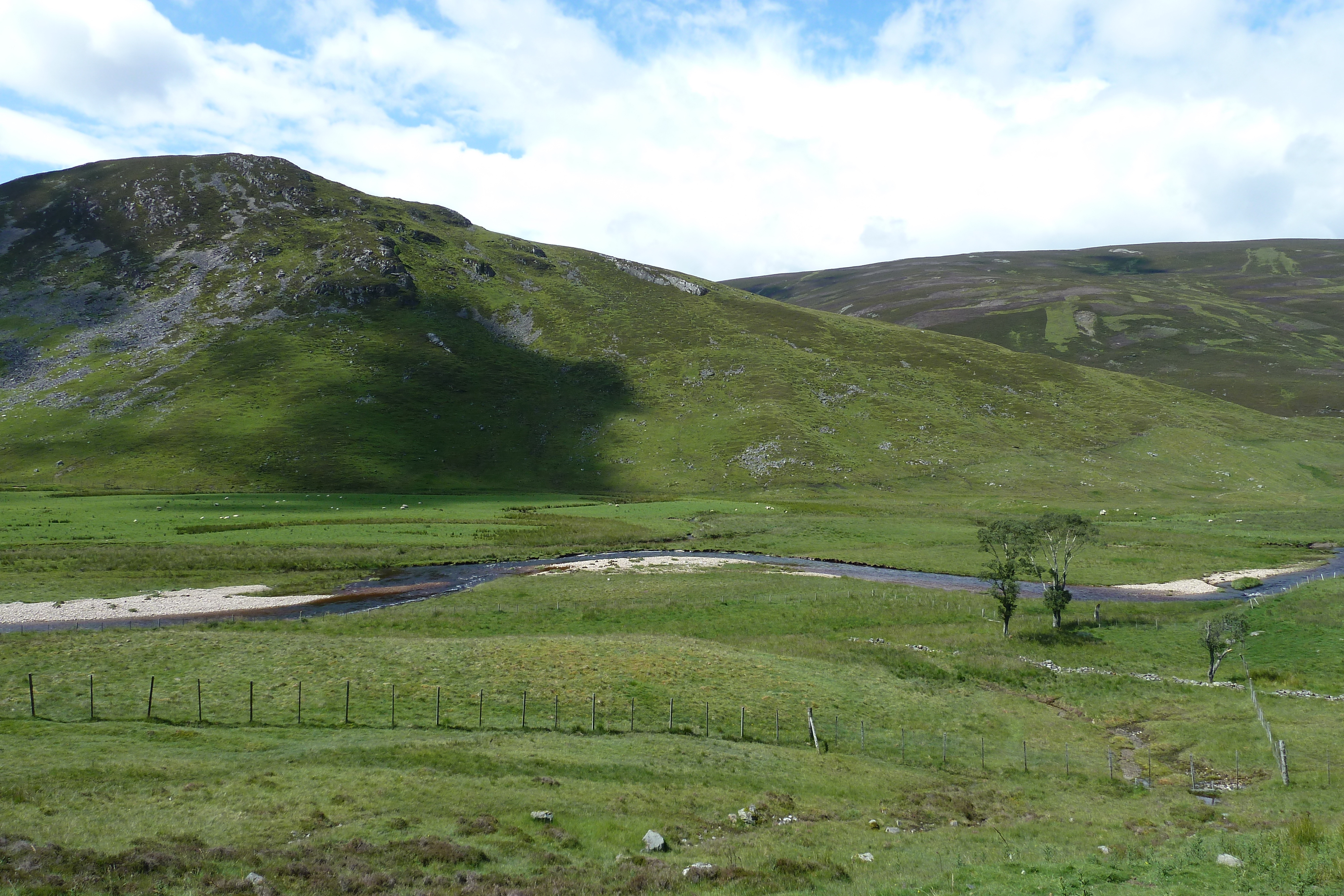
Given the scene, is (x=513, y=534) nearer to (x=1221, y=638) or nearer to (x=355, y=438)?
(x=355, y=438)

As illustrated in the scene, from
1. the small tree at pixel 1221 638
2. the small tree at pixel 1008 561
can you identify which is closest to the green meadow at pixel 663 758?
the small tree at pixel 1221 638

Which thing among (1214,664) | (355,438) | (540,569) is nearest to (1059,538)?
(1214,664)

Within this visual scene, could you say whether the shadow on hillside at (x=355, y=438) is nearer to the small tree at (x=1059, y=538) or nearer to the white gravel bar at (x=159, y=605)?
the white gravel bar at (x=159, y=605)

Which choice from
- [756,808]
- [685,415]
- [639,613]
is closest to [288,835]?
[756,808]

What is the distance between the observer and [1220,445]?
174 metres

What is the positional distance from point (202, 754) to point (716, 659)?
29.4 meters

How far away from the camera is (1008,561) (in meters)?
70.6

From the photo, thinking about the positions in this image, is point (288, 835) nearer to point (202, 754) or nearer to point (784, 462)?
point (202, 754)

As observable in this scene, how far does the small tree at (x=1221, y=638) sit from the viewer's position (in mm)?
48781

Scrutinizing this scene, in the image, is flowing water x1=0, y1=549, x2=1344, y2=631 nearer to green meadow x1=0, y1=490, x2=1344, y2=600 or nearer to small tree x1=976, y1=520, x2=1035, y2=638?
green meadow x1=0, y1=490, x2=1344, y2=600

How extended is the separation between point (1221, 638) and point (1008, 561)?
20.0 m

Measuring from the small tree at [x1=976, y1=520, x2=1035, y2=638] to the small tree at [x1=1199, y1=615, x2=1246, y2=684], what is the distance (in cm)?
1317

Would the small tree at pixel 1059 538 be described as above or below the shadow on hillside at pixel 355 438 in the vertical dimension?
below

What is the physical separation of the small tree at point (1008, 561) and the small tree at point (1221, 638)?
1317 cm
